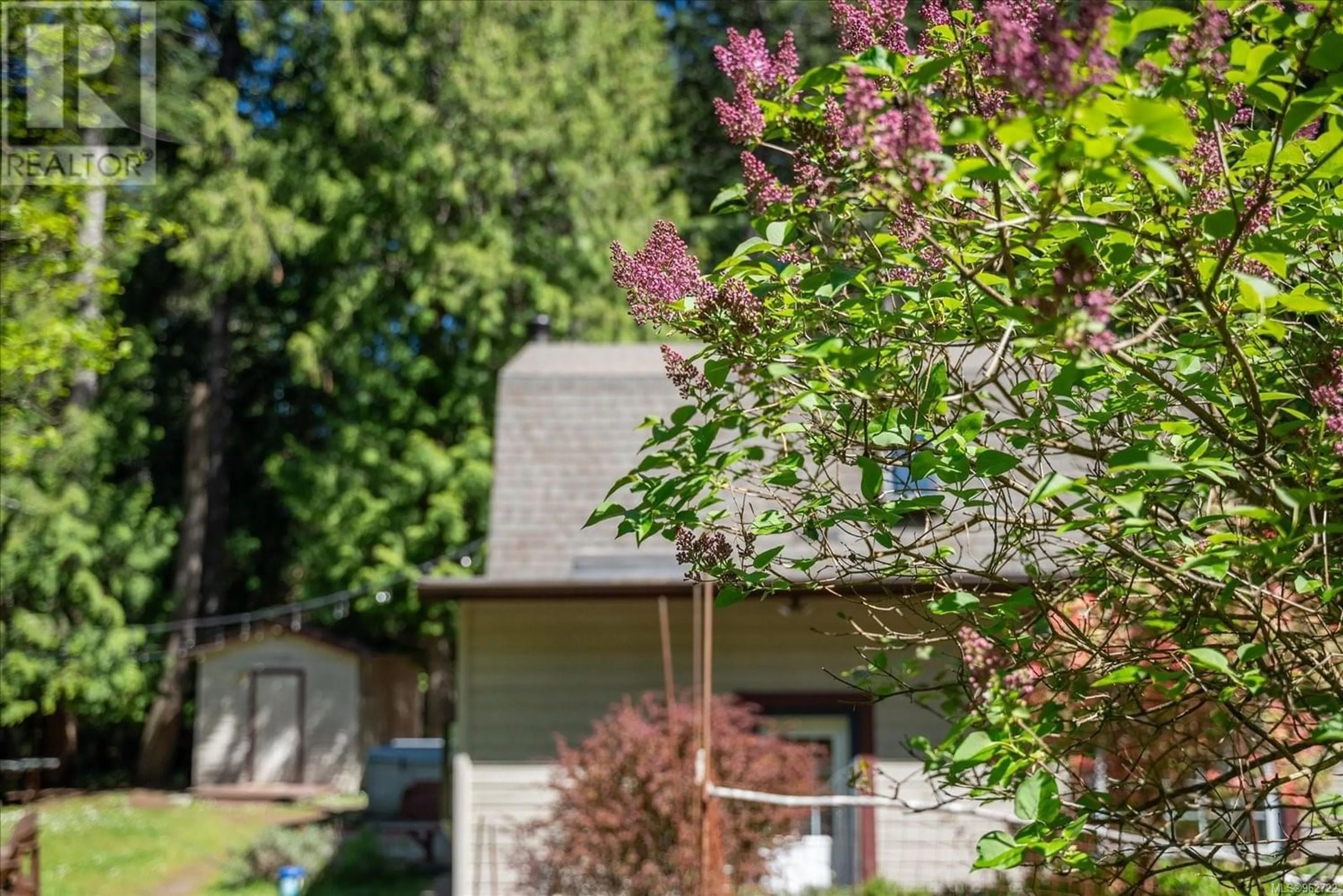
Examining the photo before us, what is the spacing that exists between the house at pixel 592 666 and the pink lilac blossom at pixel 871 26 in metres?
7.77

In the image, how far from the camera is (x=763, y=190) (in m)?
2.50

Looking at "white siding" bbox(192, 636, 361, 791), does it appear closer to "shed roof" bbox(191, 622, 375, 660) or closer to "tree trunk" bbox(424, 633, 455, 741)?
"shed roof" bbox(191, 622, 375, 660)

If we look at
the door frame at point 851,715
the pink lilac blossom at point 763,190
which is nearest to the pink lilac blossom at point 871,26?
the pink lilac blossom at point 763,190

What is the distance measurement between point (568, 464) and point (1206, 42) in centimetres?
1044

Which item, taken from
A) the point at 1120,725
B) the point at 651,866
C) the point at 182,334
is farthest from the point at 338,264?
the point at 1120,725

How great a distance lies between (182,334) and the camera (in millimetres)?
29891

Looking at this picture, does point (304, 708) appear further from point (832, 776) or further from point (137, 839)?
point (832, 776)

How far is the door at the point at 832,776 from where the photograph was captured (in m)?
10.4

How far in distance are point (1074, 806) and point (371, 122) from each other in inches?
860

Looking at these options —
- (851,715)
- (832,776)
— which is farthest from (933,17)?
(832,776)

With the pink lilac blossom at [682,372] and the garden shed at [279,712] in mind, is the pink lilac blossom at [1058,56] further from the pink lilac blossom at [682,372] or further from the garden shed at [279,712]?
the garden shed at [279,712]

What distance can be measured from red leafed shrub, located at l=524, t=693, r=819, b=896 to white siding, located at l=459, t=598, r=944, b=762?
1634 mm

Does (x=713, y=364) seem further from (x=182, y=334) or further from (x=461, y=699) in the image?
(x=182, y=334)

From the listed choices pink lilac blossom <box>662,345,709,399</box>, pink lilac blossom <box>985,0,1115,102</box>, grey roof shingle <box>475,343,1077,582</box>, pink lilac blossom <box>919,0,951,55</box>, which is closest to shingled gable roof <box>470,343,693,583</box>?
grey roof shingle <box>475,343,1077,582</box>
